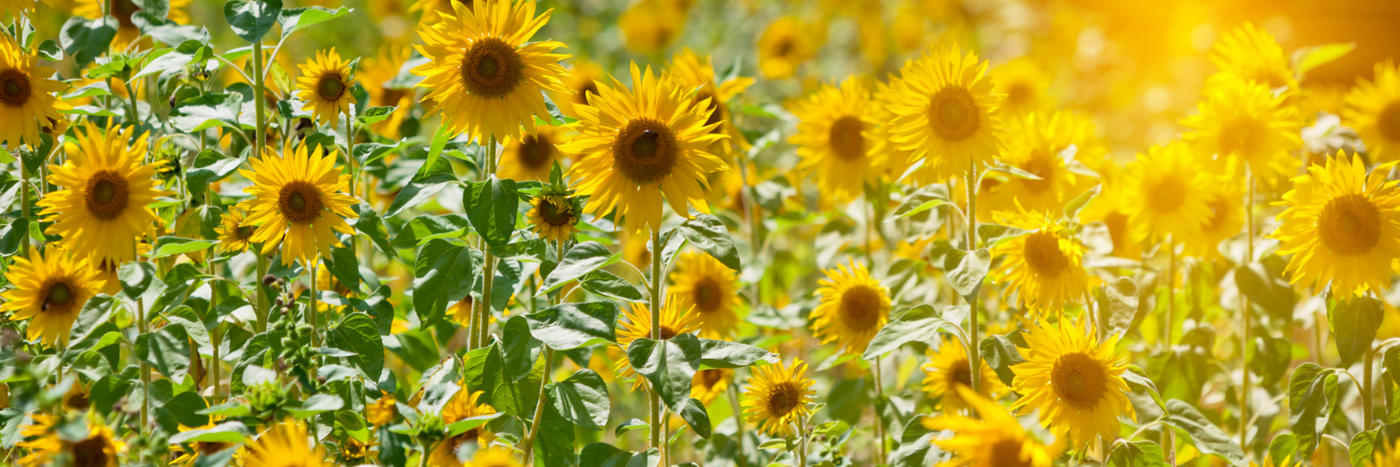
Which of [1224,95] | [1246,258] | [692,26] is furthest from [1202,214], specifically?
[692,26]

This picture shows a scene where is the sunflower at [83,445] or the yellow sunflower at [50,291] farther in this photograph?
the yellow sunflower at [50,291]

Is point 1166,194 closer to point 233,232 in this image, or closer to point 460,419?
point 460,419

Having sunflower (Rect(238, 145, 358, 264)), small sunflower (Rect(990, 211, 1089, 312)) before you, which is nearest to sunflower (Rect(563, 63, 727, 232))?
sunflower (Rect(238, 145, 358, 264))

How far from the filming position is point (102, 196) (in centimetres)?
163

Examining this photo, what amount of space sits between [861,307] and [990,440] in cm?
101

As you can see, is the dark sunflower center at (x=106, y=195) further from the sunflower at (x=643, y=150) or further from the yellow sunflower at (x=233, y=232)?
the sunflower at (x=643, y=150)

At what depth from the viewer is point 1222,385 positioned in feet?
9.18

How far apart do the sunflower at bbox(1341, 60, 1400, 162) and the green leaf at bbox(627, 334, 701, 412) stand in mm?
2122

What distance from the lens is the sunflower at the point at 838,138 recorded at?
264 cm

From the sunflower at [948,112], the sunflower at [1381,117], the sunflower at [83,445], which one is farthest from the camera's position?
the sunflower at [1381,117]

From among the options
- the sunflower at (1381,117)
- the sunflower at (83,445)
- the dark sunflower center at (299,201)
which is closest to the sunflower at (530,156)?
the dark sunflower center at (299,201)

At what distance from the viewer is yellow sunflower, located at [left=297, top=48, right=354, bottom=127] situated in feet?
6.03

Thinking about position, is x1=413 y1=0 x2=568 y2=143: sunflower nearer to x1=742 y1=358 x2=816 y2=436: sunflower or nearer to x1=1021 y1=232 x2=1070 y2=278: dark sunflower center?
x1=742 y1=358 x2=816 y2=436: sunflower

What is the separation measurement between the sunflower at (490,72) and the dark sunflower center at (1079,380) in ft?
3.63
